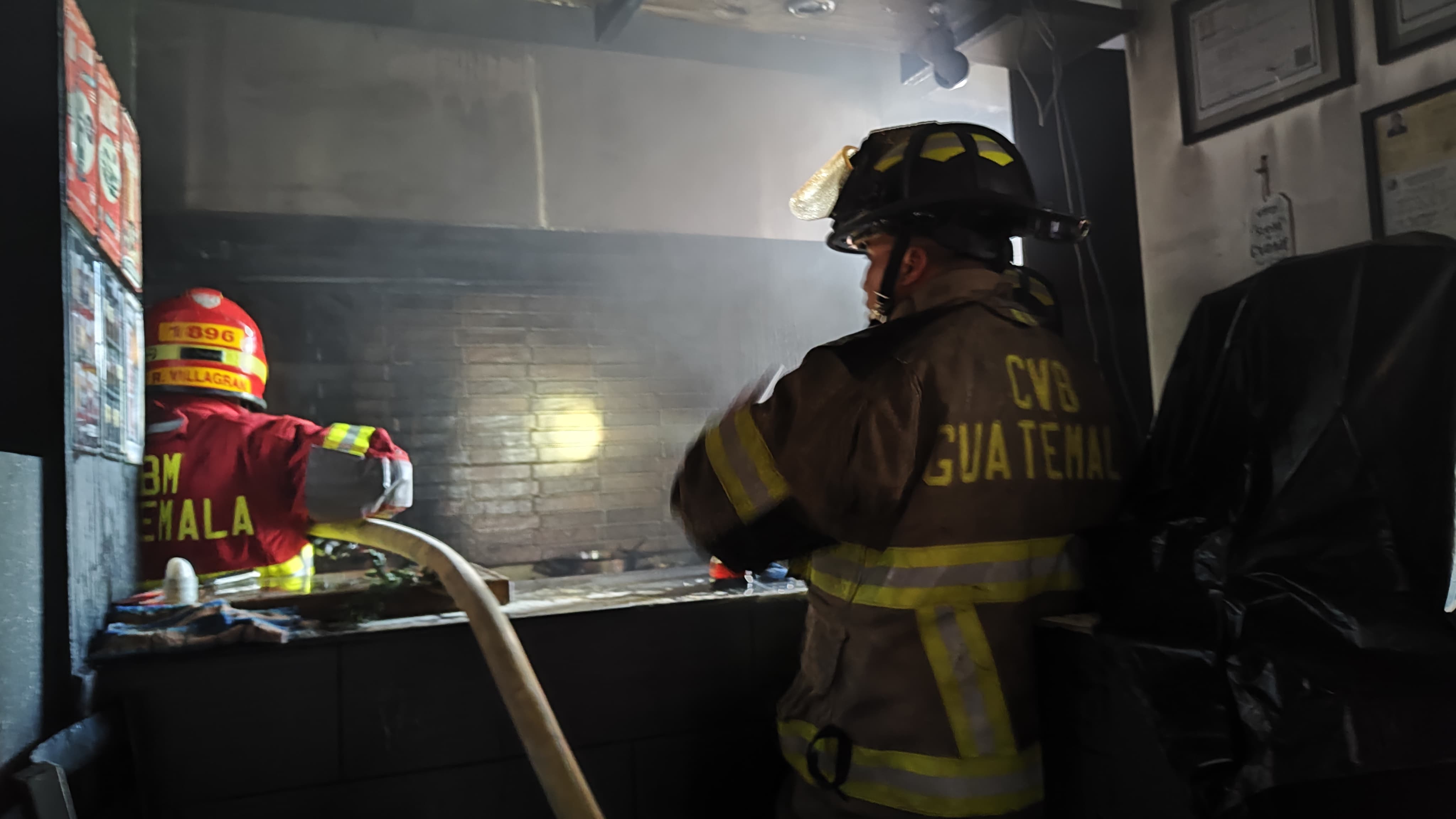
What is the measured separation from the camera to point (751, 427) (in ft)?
4.70

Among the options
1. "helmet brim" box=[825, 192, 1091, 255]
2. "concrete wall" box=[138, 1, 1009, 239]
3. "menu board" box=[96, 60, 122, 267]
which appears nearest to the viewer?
"helmet brim" box=[825, 192, 1091, 255]

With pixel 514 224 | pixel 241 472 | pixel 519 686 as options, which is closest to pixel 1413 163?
pixel 519 686

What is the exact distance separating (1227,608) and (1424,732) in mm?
229

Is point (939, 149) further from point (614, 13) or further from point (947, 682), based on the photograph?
point (614, 13)

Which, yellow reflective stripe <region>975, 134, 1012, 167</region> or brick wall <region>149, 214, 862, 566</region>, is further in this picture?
brick wall <region>149, 214, 862, 566</region>

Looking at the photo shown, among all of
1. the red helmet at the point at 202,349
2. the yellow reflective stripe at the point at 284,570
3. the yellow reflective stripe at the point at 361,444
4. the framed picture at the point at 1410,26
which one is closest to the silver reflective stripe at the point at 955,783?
the framed picture at the point at 1410,26

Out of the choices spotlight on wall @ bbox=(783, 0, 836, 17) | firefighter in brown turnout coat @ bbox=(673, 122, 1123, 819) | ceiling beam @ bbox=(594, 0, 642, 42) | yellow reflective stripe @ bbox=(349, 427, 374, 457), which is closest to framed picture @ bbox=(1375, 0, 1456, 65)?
firefighter in brown turnout coat @ bbox=(673, 122, 1123, 819)

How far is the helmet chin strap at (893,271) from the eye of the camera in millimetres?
1636

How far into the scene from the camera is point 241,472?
9.34 feet

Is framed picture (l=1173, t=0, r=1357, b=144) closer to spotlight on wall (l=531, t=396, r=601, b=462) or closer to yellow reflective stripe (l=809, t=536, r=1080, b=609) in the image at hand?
yellow reflective stripe (l=809, t=536, r=1080, b=609)

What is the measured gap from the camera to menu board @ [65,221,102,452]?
63.9 inches

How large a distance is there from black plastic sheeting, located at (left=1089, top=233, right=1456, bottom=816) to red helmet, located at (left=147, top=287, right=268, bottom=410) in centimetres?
285

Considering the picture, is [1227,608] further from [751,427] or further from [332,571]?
[332,571]

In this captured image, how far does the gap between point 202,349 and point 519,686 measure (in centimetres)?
212
